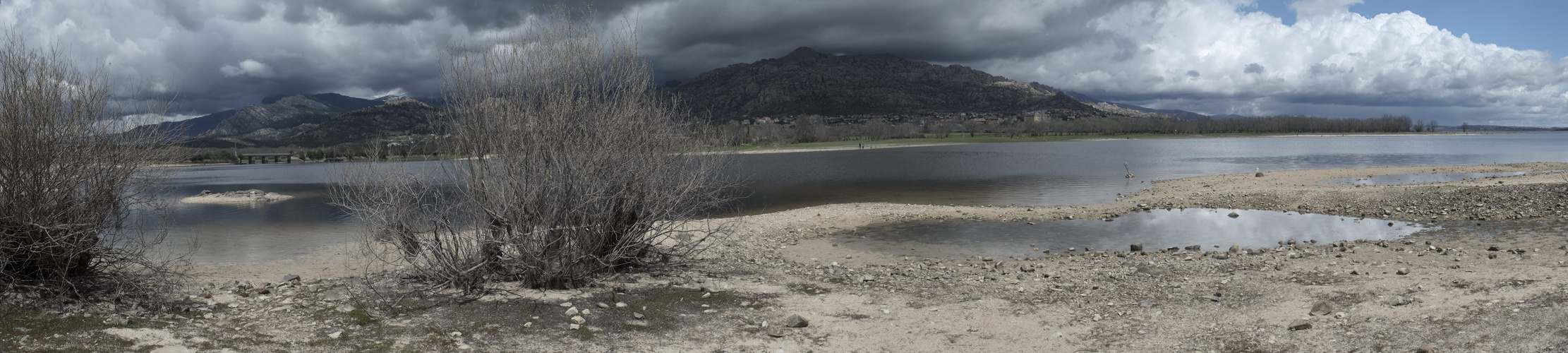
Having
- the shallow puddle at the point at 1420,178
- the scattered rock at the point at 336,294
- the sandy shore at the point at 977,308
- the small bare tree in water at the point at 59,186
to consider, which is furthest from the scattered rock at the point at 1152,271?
the shallow puddle at the point at 1420,178

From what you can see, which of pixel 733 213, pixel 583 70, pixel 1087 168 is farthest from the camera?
pixel 1087 168

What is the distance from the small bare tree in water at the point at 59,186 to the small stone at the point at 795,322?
7570 millimetres

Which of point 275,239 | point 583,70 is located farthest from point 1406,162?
point 275,239

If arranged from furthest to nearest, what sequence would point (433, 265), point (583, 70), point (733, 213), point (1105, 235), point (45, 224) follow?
1. point (733, 213)
2. point (1105, 235)
3. point (583, 70)
4. point (433, 265)
5. point (45, 224)

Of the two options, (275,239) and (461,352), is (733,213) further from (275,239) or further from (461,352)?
(461,352)

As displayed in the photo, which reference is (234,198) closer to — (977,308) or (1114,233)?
(1114,233)

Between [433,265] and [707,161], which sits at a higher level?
[707,161]

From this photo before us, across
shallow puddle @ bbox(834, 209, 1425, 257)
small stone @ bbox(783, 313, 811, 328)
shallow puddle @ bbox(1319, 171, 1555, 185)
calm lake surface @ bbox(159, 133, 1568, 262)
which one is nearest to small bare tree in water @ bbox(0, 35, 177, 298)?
calm lake surface @ bbox(159, 133, 1568, 262)

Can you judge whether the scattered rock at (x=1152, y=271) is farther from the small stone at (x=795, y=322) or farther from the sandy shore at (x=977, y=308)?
the small stone at (x=795, y=322)

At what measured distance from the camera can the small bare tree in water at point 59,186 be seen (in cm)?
797

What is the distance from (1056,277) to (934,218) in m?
10.9

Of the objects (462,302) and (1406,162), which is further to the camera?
(1406,162)

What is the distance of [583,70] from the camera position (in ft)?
34.2

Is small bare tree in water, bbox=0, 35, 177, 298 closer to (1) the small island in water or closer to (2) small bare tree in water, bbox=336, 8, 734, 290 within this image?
(2) small bare tree in water, bbox=336, 8, 734, 290
